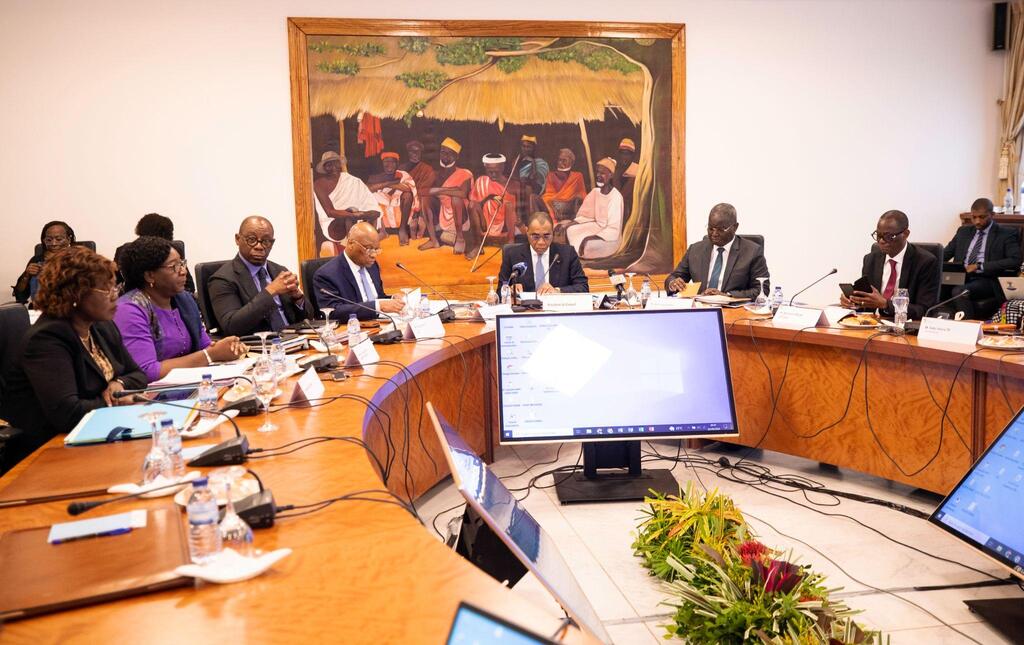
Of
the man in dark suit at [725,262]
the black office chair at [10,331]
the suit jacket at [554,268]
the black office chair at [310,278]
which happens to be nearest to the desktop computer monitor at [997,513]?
the man in dark suit at [725,262]

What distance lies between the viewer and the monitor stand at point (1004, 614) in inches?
92.4

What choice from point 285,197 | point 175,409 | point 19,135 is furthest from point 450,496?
point 19,135

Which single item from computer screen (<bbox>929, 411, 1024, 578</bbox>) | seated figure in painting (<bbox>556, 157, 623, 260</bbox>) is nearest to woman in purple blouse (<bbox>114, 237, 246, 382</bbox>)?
computer screen (<bbox>929, 411, 1024, 578</bbox>)

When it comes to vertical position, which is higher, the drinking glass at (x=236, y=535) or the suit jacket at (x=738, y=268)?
the suit jacket at (x=738, y=268)

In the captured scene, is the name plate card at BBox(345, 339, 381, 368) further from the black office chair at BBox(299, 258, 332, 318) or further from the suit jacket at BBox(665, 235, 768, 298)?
the suit jacket at BBox(665, 235, 768, 298)

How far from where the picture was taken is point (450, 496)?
147 inches

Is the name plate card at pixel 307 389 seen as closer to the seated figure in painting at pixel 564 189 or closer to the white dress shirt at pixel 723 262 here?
the white dress shirt at pixel 723 262

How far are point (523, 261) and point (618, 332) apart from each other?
212cm

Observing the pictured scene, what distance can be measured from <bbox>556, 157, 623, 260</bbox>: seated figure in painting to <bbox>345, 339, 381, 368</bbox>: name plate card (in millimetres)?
3551

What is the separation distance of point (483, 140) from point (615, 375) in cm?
359

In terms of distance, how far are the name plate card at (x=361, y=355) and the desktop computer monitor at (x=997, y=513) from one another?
2.02 m

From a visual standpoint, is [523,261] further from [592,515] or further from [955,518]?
[955,518]

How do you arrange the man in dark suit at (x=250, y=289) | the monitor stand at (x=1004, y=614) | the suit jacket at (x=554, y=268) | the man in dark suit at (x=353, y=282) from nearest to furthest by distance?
the monitor stand at (x=1004, y=614) < the man in dark suit at (x=250, y=289) < the man in dark suit at (x=353, y=282) < the suit jacket at (x=554, y=268)

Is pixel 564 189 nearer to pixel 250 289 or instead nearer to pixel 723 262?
pixel 723 262
